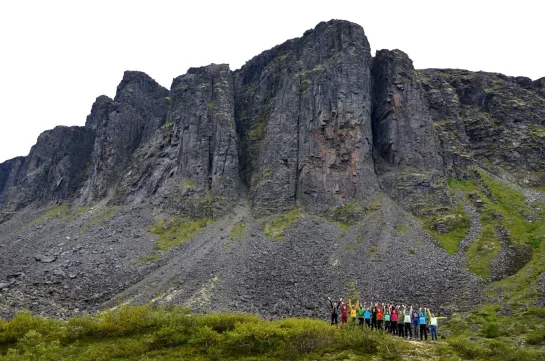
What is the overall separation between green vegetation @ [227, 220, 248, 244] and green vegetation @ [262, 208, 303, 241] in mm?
4681

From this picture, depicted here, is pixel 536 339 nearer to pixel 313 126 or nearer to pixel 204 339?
pixel 204 339

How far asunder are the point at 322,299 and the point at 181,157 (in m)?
73.2

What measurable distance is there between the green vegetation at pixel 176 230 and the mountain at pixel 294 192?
49cm

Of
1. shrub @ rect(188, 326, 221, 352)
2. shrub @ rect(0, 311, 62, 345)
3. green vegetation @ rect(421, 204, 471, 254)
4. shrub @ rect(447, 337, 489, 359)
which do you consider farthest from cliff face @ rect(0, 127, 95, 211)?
shrub @ rect(447, 337, 489, 359)

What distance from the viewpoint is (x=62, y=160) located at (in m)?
152

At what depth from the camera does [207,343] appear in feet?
81.6

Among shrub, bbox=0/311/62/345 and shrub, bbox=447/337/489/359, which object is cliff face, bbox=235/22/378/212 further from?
shrub, bbox=0/311/62/345

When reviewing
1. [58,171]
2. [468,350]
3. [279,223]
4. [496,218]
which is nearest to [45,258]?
[279,223]

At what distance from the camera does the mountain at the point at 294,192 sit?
→ 60625mm

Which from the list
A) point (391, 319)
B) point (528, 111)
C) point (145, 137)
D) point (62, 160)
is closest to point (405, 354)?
point (391, 319)

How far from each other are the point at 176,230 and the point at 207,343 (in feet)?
226

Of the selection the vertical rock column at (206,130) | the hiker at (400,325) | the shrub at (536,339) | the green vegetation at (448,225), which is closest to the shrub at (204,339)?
the hiker at (400,325)

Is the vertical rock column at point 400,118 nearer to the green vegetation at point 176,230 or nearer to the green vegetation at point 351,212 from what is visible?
the green vegetation at point 351,212

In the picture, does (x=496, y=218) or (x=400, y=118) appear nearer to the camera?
(x=496, y=218)
